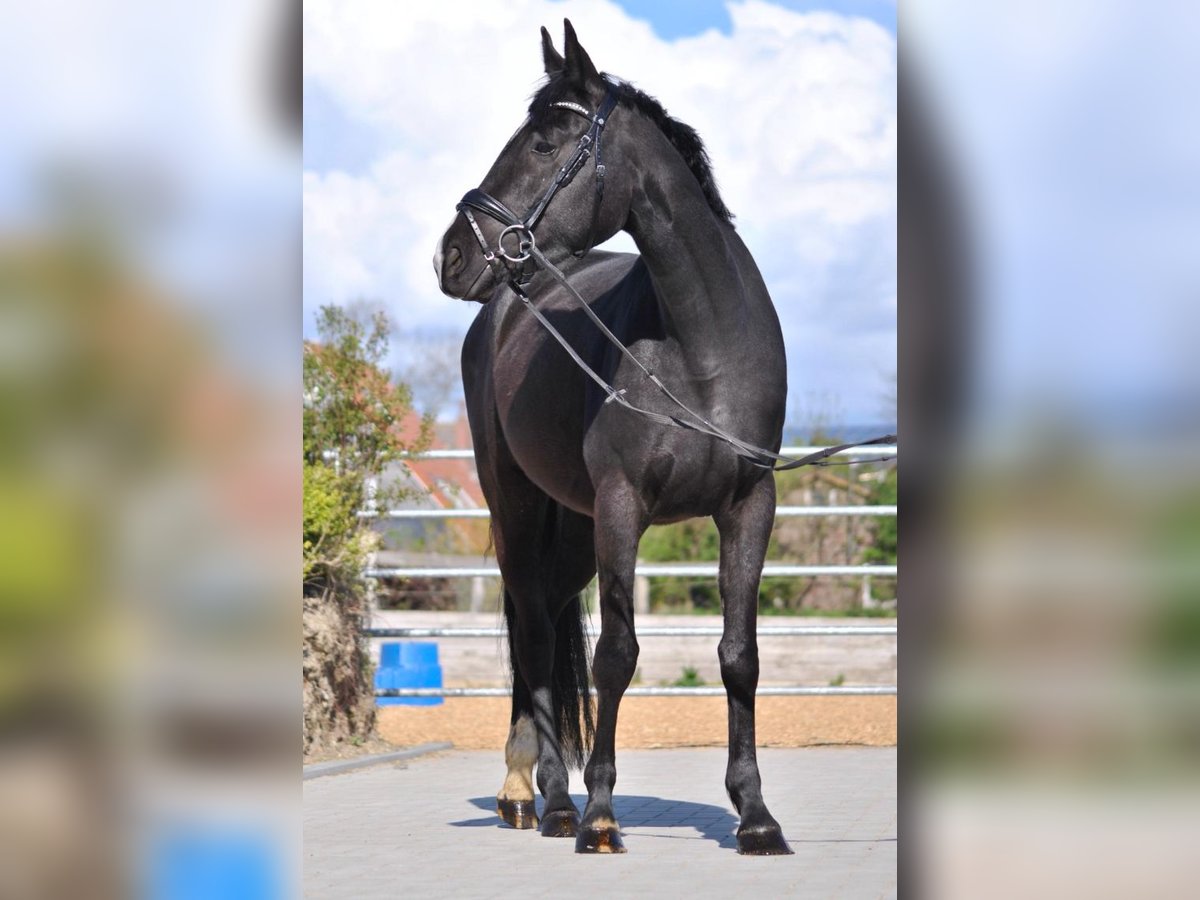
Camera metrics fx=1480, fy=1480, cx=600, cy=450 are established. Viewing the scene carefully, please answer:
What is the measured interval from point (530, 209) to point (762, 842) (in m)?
2.10

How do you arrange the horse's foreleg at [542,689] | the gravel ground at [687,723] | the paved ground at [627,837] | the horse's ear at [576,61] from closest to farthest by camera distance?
the paved ground at [627,837] < the horse's ear at [576,61] < the horse's foreleg at [542,689] < the gravel ground at [687,723]

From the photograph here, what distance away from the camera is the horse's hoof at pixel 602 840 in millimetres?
4699

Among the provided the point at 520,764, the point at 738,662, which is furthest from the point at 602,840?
the point at 520,764

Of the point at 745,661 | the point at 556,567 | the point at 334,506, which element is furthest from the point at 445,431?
the point at 745,661

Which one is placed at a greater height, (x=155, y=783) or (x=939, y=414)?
(x=939, y=414)

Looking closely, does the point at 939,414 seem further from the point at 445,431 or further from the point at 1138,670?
the point at 445,431

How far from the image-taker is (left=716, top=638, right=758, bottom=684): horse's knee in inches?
189

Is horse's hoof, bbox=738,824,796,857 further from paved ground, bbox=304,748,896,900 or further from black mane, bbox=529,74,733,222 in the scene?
black mane, bbox=529,74,733,222

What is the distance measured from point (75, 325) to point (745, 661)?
359 cm

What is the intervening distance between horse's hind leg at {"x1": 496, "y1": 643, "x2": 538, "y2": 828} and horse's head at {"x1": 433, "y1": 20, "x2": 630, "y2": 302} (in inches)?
82.8

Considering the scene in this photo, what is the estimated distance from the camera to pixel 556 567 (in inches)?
247

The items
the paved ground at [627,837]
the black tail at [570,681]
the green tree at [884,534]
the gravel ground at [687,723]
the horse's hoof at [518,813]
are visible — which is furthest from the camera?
the green tree at [884,534]

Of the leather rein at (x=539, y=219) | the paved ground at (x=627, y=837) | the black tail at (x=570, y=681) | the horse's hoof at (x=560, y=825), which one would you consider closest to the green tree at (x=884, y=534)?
the paved ground at (x=627, y=837)

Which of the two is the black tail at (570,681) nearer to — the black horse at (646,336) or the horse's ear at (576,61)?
the black horse at (646,336)
